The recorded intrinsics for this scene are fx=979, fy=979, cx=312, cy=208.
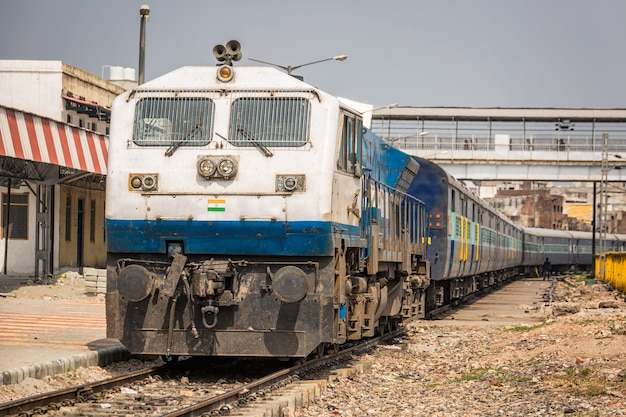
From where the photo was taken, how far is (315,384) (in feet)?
36.6

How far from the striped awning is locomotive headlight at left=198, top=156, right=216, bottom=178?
11.7 meters

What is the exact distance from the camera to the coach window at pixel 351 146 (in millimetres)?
11930

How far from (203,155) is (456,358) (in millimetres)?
6662

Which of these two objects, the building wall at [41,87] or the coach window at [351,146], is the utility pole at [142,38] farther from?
the building wall at [41,87]

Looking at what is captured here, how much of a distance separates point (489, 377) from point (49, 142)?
14912mm

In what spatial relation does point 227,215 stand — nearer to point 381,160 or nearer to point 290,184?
point 290,184

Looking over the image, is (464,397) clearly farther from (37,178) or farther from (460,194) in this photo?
(37,178)

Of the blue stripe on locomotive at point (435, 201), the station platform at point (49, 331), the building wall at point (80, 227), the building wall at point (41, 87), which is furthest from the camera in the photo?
the building wall at point (41, 87)

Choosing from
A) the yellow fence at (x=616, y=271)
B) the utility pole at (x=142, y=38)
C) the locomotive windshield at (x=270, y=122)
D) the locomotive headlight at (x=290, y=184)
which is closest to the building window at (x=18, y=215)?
the utility pole at (x=142, y=38)

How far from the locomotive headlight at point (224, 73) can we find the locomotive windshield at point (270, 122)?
13.3 inches

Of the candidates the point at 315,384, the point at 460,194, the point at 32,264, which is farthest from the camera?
the point at 32,264

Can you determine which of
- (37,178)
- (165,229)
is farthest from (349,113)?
(37,178)

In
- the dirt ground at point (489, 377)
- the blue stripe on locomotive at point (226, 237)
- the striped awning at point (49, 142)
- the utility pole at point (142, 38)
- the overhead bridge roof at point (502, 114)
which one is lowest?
the dirt ground at point (489, 377)

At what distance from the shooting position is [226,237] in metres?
11.3
